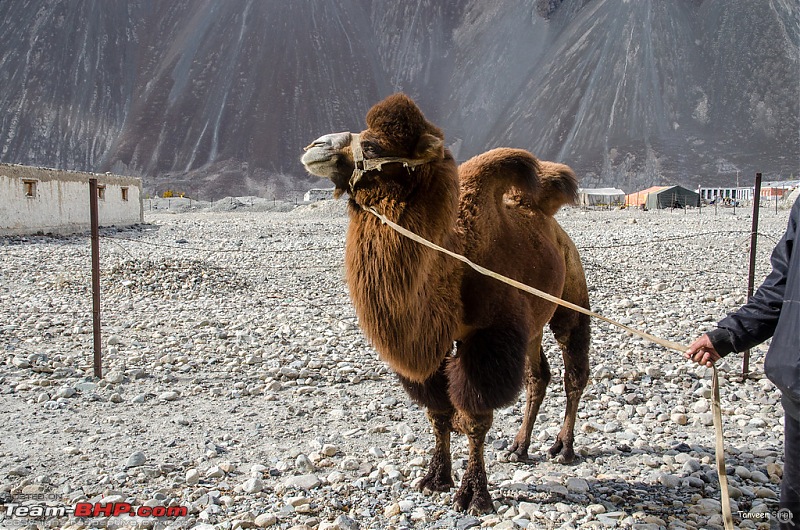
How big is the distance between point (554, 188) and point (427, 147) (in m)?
1.81

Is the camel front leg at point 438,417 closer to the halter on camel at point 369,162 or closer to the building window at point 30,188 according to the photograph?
the halter on camel at point 369,162

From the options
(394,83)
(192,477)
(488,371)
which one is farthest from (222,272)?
(394,83)

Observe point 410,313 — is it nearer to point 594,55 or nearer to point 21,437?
point 21,437

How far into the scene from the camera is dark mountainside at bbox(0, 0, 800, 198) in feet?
205

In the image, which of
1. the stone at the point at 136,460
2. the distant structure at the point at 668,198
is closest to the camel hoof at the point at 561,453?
the stone at the point at 136,460

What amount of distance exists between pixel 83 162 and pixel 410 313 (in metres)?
73.5

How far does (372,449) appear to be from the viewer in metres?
4.49

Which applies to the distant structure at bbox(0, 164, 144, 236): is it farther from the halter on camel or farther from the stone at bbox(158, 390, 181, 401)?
the halter on camel

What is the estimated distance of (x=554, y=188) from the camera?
4863 millimetres

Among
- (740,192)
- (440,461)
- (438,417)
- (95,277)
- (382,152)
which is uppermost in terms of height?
(740,192)

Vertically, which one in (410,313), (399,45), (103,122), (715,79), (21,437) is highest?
(399,45)

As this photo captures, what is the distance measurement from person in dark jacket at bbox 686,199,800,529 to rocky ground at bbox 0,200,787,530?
1.29 metres

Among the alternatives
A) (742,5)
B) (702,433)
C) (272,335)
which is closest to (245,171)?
(742,5)

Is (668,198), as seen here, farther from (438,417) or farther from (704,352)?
(704,352)
